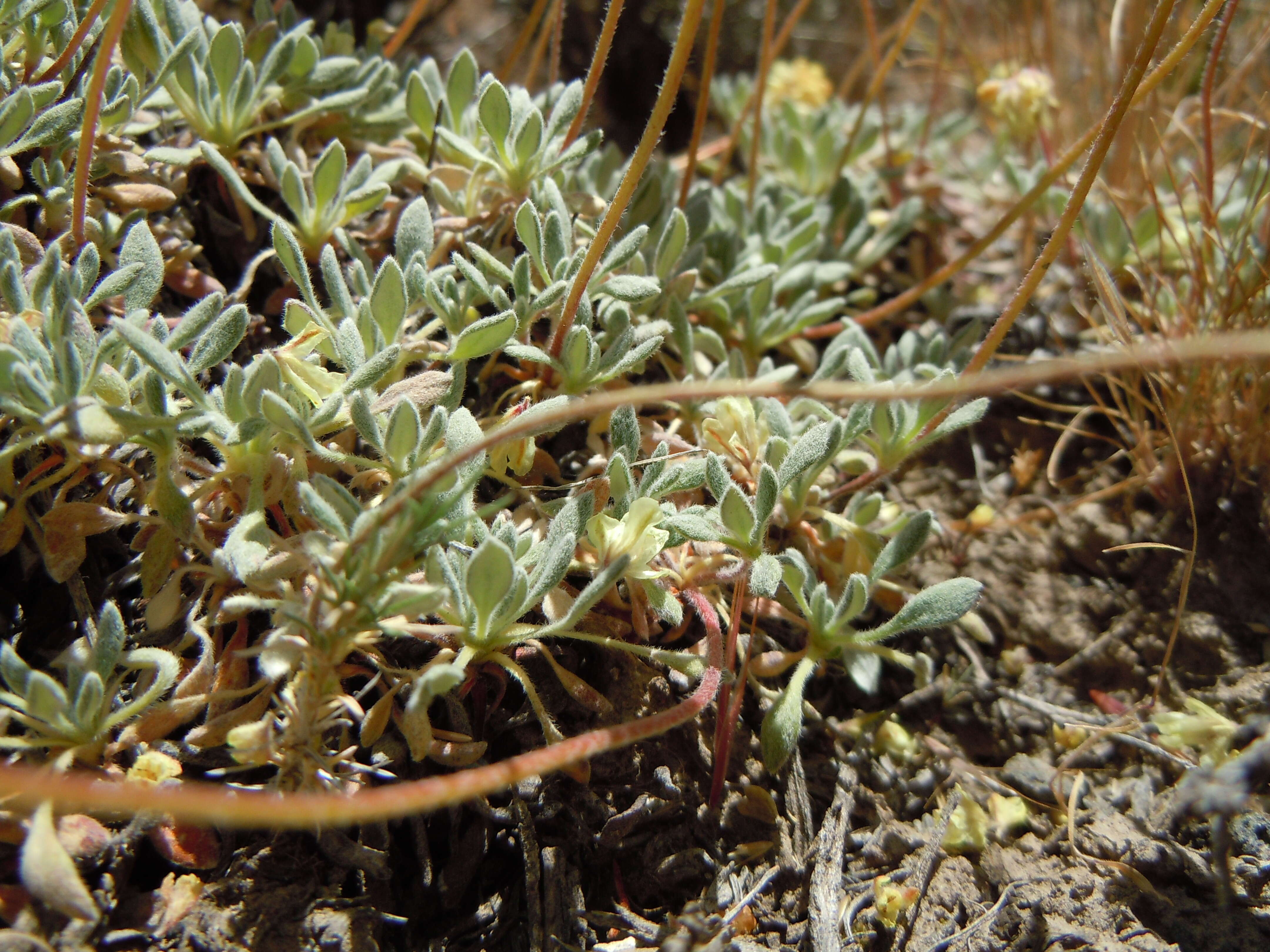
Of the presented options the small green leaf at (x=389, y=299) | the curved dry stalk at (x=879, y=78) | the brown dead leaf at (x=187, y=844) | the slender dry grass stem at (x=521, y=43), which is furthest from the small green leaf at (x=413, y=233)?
the curved dry stalk at (x=879, y=78)

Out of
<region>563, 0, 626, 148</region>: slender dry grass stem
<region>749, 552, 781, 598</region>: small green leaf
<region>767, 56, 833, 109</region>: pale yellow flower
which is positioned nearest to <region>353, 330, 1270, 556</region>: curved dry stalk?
<region>749, 552, 781, 598</region>: small green leaf

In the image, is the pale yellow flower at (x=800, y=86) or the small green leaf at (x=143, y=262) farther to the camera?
the pale yellow flower at (x=800, y=86)

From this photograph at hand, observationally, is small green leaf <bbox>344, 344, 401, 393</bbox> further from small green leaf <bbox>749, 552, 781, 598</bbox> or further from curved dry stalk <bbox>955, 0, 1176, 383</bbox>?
curved dry stalk <bbox>955, 0, 1176, 383</bbox>

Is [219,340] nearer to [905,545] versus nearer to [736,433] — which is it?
[736,433]

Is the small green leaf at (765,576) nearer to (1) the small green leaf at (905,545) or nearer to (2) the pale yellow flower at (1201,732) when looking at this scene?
(1) the small green leaf at (905,545)

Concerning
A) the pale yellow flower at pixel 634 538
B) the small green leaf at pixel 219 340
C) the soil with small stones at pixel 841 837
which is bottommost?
the soil with small stones at pixel 841 837

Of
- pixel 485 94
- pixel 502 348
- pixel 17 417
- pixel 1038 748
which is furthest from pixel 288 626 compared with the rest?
pixel 1038 748

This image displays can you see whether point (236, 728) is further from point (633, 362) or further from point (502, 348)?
point (633, 362)

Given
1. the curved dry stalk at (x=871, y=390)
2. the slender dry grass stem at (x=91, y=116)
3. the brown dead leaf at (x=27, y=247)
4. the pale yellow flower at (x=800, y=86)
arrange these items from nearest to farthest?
the curved dry stalk at (x=871, y=390) → the slender dry grass stem at (x=91, y=116) → the brown dead leaf at (x=27, y=247) → the pale yellow flower at (x=800, y=86)
